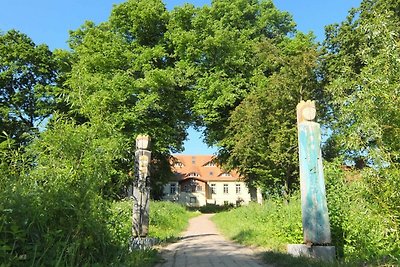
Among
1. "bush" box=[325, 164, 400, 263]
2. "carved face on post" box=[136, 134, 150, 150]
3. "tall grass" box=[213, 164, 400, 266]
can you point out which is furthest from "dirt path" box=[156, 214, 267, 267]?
"carved face on post" box=[136, 134, 150, 150]

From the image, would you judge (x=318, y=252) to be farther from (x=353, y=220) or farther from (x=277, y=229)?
(x=277, y=229)

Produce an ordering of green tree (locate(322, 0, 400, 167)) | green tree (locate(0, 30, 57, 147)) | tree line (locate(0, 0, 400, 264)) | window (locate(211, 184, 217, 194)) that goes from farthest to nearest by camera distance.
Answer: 1. window (locate(211, 184, 217, 194))
2. green tree (locate(0, 30, 57, 147))
3. tree line (locate(0, 0, 400, 264))
4. green tree (locate(322, 0, 400, 167))

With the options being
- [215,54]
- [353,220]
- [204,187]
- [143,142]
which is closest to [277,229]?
[353,220]

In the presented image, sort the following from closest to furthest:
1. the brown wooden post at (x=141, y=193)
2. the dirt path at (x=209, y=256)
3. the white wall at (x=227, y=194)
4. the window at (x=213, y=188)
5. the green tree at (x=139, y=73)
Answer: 1. the dirt path at (x=209, y=256)
2. the brown wooden post at (x=141, y=193)
3. the green tree at (x=139, y=73)
4. the white wall at (x=227, y=194)
5. the window at (x=213, y=188)

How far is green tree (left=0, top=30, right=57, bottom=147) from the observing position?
103 ft

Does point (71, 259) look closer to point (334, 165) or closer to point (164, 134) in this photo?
point (334, 165)

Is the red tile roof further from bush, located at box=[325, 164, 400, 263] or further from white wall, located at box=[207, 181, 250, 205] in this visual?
bush, located at box=[325, 164, 400, 263]

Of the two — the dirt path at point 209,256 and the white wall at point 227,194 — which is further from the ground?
the white wall at point 227,194

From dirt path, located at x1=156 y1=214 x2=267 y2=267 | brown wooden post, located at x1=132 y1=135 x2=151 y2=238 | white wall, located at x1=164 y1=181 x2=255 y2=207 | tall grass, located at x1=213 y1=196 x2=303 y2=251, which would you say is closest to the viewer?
dirt path, located at x1=156 y1=214 x2=267 y2=267

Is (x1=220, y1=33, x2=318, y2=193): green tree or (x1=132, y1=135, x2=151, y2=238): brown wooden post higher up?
A: (x1=220, y1=33, x2=318, y2=193): green tree

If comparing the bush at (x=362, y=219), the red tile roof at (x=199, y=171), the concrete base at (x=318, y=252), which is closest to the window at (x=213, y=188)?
the red tile roof at (x=199, y=171)

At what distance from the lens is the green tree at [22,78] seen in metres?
31.4

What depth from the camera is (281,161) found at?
67.8 ft

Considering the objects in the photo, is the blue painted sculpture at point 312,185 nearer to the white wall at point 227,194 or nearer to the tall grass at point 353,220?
the tall grass at point 353,220
